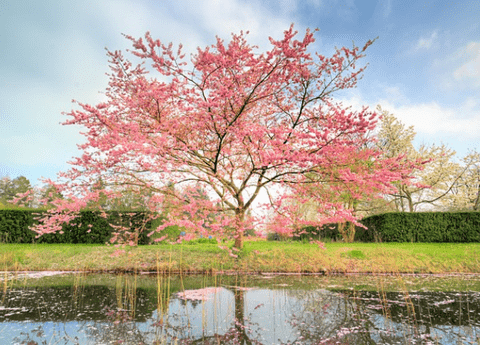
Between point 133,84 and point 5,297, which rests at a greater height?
point 133,84

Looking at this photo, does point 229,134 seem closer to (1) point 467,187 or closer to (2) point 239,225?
(2) point 239,225

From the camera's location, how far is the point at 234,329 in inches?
144

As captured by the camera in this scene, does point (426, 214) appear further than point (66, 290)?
Yes

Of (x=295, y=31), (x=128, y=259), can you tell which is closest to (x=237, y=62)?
(x=295, y=31)

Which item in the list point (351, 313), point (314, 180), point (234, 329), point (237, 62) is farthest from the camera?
point (314, 180)

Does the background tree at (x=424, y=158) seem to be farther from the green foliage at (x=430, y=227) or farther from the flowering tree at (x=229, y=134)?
the flowering tree at (x=229, y=134)

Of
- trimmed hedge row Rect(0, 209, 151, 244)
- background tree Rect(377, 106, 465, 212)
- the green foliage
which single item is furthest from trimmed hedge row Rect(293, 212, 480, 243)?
trimmed hedge row Rect(0, 209, 151, 244)

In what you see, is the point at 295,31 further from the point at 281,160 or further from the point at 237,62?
the point at 281,160

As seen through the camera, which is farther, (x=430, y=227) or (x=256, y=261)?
Result: (x=430, y=227)

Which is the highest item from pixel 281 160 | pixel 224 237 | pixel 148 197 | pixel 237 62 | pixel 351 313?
pixel 237 62

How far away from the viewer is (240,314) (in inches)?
170

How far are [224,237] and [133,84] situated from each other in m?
4.30

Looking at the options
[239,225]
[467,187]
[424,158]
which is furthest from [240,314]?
[467,187]

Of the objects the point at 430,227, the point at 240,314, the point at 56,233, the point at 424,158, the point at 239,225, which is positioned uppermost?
the point at 424,158
